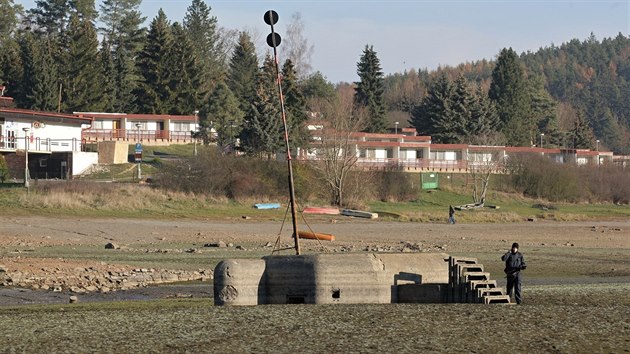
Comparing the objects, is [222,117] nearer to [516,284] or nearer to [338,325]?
[516,284]

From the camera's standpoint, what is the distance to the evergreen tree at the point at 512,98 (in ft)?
426

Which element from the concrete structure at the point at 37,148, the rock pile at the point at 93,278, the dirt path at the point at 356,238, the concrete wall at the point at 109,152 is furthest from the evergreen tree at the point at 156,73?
the rock pile at the point at 93,278

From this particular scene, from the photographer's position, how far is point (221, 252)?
43688 mm

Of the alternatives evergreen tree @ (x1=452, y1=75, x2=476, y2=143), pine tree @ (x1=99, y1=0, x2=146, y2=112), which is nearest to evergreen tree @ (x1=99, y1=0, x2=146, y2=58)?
pine tree @ (x1=99, y1=0, x2=146, y2=112)

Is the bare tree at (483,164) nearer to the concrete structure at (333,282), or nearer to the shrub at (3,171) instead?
the shrub at (3,171)

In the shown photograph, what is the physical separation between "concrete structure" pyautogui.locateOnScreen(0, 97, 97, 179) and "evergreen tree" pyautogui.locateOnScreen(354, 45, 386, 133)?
45609mm

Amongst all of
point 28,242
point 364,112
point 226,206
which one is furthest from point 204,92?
point 28,242

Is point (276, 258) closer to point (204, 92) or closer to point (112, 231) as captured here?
point (112, 231)

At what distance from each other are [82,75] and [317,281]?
82.5 metres

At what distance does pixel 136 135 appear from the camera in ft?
322

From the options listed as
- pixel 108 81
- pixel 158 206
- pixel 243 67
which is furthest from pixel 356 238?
pixel 243 67

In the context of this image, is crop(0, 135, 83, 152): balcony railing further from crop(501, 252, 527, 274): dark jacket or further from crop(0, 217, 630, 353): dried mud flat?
crop(501, 252, 527, 274): dark jacket

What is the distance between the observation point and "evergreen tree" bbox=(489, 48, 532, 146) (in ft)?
426

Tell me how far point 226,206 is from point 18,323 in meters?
47.3
